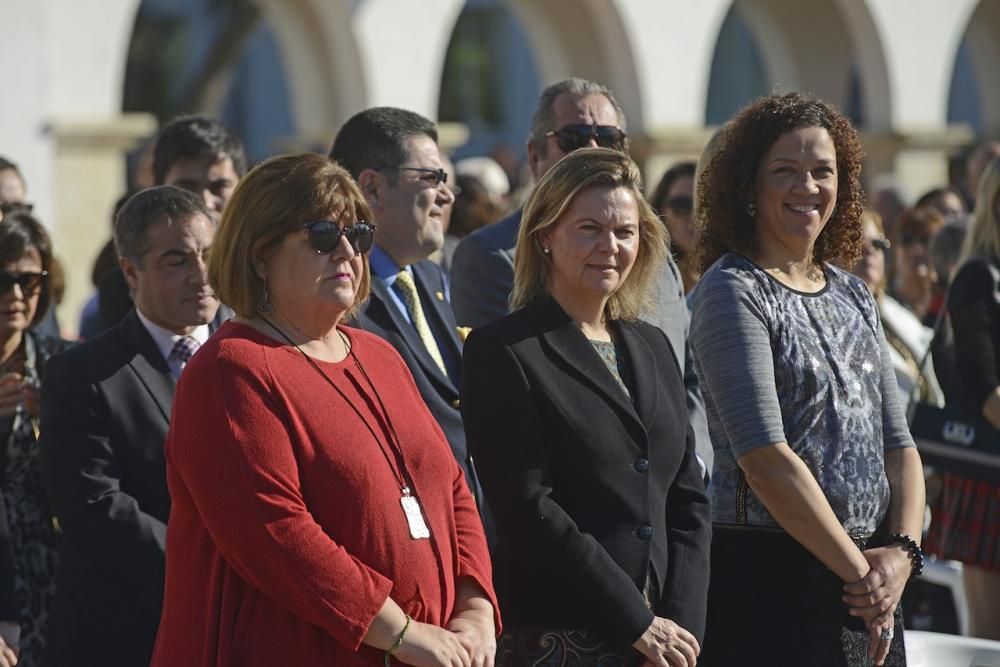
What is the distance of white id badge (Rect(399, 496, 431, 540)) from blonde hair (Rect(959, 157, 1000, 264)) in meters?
3.07

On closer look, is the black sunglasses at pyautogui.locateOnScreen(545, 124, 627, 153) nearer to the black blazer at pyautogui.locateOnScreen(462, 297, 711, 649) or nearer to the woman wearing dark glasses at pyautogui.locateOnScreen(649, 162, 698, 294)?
the woman wearing dark glasses at pyautogui.locateOnScreen(649, 162, 698, 294)

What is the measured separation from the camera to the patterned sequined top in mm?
3838

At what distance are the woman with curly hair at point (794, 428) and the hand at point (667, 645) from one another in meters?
0.38

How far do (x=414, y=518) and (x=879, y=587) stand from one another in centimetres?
126

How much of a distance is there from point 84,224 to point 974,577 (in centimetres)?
648

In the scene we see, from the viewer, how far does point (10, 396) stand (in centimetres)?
443

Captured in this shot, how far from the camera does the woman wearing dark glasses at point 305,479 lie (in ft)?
9.91

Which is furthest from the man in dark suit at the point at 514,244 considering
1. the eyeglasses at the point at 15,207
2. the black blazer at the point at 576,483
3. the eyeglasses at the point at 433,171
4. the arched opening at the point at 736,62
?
the arched opening at the point at 736,62

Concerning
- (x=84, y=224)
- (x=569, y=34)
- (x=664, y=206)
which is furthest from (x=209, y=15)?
(x=664, y=206)

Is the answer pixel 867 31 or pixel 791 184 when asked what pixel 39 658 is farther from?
pixel 867 31

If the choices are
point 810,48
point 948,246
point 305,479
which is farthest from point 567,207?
point 810,48

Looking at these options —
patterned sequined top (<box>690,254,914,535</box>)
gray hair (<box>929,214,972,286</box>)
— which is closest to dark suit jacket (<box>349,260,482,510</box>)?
patterned sequined top (<box>690,254,914,535</box>)

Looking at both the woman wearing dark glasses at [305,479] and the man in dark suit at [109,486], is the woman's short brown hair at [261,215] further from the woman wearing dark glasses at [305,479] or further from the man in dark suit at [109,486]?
the man in dark suit at [109,486]

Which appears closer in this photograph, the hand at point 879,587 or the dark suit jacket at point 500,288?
the hand at point 879,587
